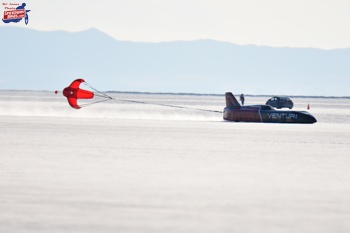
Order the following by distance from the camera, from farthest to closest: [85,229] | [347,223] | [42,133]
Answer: [42,133]
[347,223]
[85,229]

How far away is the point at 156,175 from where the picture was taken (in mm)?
19141

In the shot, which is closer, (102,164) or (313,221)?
(313,221)

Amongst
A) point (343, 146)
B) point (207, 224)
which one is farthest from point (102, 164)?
point (343, 146)

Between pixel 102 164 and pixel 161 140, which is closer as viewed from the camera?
pixel 102 164

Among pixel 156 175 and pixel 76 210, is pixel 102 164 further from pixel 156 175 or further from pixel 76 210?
pixel 76 210

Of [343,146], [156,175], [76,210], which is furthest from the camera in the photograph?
[343,146]

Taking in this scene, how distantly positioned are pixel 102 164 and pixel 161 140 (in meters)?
11.4

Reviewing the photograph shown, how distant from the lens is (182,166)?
21703 millimetres

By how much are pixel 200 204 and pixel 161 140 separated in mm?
18792

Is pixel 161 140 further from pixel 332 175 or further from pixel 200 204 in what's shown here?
pixel 200 204

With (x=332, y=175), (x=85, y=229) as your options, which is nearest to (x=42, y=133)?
(x=332, y=175)

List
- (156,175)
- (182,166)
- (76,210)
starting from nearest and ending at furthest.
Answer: (76,210), (156,175), (182,166)

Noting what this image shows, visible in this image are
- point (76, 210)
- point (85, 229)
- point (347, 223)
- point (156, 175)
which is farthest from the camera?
point (156, 175)

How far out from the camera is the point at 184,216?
13.1 m
